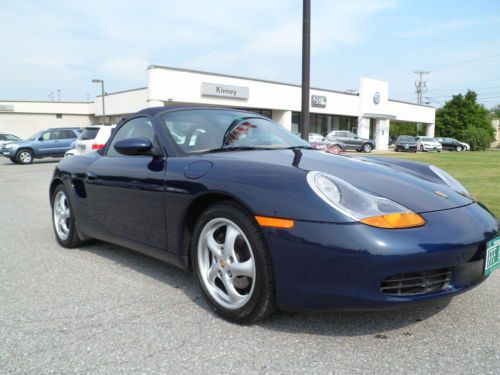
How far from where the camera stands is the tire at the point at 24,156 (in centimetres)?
1959

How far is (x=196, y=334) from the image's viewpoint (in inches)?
94.8

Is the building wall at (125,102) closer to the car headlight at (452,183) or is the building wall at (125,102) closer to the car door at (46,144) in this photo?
the car door at (46,144)

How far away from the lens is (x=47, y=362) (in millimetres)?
2125

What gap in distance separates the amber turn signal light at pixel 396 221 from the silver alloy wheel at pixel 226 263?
68 centimetres

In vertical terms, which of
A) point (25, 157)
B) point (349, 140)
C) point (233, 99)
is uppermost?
point (233, 99)

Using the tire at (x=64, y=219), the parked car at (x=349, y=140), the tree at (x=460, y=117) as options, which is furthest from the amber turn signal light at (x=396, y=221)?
the tree at (x=460, y=117)

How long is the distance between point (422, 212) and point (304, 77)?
5930 mm

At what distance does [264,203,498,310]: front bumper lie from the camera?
2.04m

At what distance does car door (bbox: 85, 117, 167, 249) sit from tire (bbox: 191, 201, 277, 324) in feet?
1.35

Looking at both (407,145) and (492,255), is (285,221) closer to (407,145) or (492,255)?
(492,255)

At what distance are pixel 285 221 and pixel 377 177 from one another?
743 mm

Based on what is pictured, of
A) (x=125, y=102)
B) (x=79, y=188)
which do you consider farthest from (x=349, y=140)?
(x=79, y=188)

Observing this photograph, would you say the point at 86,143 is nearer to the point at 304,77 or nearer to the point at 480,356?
the point at 304,77

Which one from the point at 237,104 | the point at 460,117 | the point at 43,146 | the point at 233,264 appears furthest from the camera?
Result: the point at 460,117
